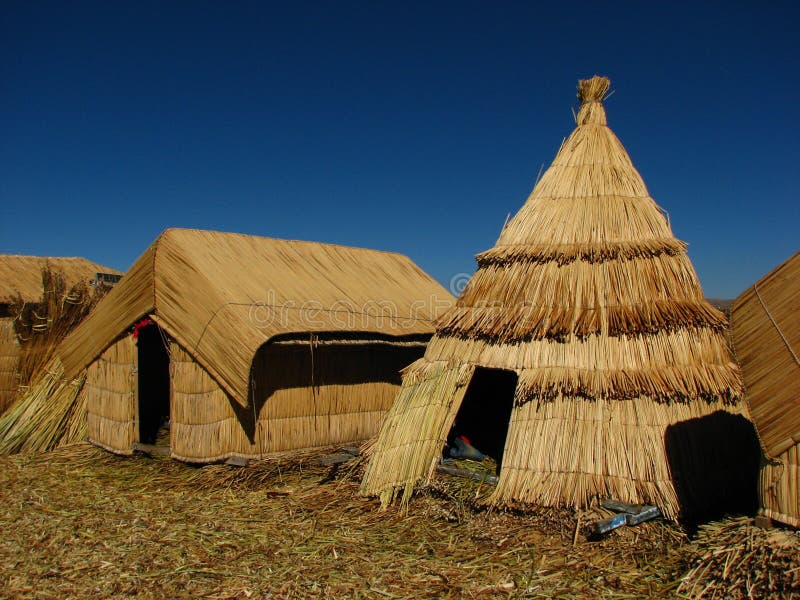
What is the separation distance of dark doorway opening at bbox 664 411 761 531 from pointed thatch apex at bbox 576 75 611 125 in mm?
4480

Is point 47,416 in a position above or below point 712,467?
above

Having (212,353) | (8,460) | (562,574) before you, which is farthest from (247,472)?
(562,574)

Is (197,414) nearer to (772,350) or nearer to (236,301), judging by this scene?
(236,301)

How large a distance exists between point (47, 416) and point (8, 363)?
1.56 metres

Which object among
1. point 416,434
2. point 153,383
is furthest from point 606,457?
point 153,383

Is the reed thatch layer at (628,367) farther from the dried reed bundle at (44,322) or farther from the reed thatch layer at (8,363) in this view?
the reed thatch layer at (8,363)

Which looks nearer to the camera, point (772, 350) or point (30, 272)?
point (772, 350)

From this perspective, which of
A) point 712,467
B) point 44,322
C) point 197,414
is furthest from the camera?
point 44,322

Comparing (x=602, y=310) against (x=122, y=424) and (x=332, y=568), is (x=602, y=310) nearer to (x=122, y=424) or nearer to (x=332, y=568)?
(x=332, y=568)

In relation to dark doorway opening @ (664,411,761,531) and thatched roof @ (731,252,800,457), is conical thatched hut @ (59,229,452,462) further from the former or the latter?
thatched roof @ (731,252,800,457)

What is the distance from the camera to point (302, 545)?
21.5ft

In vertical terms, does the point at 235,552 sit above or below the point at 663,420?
below

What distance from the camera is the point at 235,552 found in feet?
21.1

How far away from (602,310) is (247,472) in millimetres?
5102
